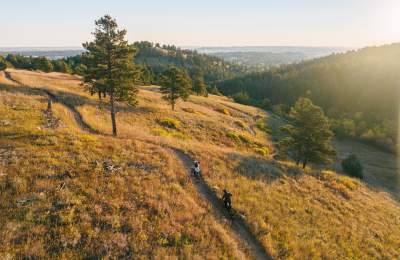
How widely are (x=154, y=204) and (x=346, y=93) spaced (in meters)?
152

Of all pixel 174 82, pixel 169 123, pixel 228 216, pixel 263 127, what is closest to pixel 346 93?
pixel 263 127

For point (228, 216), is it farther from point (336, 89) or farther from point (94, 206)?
point (336, 89)

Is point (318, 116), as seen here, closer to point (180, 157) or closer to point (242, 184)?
point (242, 184)

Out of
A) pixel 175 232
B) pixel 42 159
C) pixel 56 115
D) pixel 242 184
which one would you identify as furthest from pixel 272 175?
pixel 56 115

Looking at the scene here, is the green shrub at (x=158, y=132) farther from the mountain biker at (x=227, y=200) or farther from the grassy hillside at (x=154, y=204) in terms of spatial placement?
the mountain biker at (x=227, y=200)

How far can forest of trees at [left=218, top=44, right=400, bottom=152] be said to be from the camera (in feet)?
279

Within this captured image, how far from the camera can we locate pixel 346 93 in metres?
136

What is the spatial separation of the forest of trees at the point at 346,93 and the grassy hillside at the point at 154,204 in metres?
69.2

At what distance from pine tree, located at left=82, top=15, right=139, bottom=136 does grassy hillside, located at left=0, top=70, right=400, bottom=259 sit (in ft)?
18.0

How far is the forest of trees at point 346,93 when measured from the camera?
85125 millimetres

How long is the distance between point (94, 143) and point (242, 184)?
12.8 metres

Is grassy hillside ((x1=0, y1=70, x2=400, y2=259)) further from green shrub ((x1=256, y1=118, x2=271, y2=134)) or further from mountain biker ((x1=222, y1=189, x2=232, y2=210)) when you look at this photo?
green shrub ((x1=256, y1=118, x2=271, y2=134))

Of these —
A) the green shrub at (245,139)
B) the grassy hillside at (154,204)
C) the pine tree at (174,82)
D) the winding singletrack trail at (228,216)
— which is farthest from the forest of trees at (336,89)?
the winding singletrack trail at (228,216)

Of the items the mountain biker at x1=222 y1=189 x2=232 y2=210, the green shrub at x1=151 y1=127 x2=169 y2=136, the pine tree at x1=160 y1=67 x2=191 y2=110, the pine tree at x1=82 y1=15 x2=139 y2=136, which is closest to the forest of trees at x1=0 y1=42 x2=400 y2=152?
the pine tree at x1=160 y1=67 x2=191 y2=110
